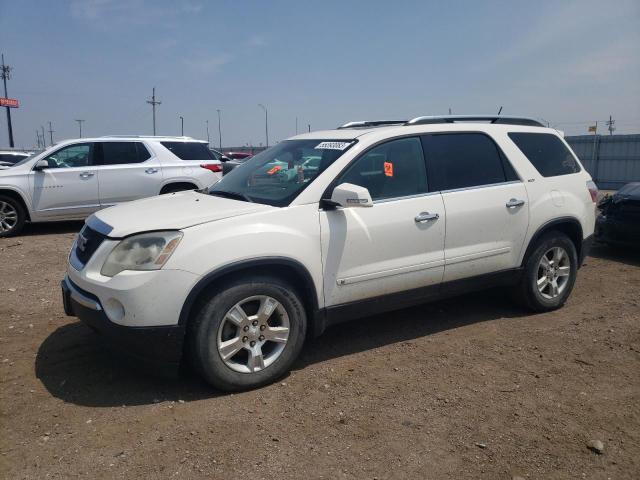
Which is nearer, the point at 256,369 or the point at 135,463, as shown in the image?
the point at 135,463

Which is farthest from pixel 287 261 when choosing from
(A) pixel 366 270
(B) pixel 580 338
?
(B) pixel 580 338

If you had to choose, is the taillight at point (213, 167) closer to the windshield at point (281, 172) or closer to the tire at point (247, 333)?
the windshield at point (281, 172)

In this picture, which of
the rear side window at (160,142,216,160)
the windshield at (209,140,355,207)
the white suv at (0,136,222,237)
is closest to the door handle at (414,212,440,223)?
the windshield at (209,140,355,207)

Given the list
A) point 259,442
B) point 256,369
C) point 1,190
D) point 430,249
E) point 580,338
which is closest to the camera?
point 259,442

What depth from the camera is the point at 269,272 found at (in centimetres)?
367

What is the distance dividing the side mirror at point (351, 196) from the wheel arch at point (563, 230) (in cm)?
197

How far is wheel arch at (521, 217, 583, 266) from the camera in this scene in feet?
16.1

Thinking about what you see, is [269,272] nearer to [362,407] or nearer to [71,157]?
[362,407]

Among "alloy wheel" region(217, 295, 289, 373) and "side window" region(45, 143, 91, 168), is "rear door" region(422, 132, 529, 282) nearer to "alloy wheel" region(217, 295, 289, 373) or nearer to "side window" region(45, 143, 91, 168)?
"alloy wheel" region(217, 295, 289, 373)

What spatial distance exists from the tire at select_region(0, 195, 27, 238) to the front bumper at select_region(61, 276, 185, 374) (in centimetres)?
690

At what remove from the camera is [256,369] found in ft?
11.8

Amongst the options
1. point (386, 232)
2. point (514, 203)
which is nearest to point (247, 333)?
point (386, 232)

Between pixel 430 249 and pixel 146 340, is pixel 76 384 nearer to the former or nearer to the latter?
pixel 146 340

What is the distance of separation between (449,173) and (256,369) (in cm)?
224
